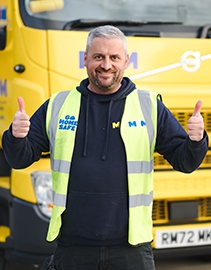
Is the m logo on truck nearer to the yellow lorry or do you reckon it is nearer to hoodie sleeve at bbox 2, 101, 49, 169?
the yellow lorry

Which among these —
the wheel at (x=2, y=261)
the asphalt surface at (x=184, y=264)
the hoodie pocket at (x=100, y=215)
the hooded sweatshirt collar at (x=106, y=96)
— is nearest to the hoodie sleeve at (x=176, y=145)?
the hooded sweatshirt collar at (x=106, y=96)

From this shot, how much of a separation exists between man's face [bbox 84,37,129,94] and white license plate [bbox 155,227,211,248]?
62.6 inches

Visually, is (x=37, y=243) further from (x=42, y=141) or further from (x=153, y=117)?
(x=153, y=117)

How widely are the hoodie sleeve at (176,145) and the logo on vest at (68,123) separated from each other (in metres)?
0.37

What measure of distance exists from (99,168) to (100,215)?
197 mm

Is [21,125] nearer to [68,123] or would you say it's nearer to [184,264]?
[68,123]

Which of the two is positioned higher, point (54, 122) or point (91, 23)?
point (91, 23)

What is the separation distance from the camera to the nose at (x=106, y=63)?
7.73 feet

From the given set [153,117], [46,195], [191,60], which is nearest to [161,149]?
[153,117]

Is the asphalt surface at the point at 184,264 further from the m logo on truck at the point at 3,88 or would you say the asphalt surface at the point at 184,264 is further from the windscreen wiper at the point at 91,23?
the windscreen wiper at the point at 91,23

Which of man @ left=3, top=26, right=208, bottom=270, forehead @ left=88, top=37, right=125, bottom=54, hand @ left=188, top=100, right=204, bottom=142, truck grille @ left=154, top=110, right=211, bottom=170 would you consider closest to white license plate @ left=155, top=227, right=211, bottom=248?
truck grille @ left=154, top=110, right=211, bottom=170

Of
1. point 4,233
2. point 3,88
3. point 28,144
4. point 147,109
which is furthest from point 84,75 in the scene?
point 28,144

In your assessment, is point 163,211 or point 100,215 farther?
point 163,211

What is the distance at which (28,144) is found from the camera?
7.82 feet
